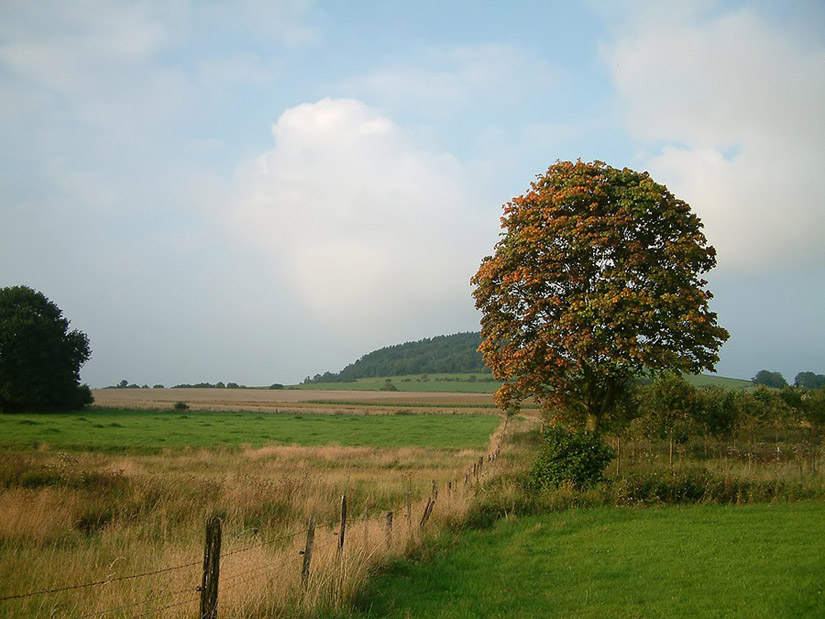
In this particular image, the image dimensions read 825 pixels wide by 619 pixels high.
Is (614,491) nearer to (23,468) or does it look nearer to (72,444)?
(23,468)

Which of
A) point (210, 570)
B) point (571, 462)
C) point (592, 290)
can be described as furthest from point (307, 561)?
point (592, 290)

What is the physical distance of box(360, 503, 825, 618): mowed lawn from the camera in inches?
346

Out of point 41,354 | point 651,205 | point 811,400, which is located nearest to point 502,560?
point 651,205

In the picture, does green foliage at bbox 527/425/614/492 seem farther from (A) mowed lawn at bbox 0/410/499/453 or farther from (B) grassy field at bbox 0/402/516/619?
(A) mowed lawn at bbox 0/410/499/453

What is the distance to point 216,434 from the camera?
150 feet

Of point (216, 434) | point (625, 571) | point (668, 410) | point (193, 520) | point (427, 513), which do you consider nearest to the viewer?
point (625, 571)

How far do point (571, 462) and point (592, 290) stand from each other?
582 centimetres

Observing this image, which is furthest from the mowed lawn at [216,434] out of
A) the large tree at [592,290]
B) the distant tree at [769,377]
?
the distant tree at [769,377]

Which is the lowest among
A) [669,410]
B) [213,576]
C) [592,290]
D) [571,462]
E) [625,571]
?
[625,571]

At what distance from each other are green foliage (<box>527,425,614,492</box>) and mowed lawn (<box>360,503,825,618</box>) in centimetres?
254

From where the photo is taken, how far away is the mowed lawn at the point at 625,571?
880cm

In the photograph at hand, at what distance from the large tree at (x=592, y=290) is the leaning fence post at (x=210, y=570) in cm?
1435

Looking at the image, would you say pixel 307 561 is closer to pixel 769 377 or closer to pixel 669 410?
pixel 669 410

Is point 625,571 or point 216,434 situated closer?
point 625,571
